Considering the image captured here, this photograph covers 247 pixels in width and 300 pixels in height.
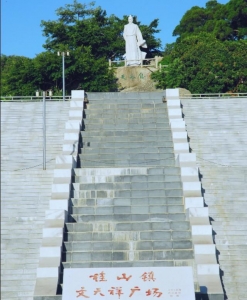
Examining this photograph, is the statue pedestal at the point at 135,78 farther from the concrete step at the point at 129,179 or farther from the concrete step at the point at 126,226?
the concrete step at the point at 126,226

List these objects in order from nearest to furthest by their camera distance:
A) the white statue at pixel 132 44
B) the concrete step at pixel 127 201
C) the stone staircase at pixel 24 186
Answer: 1. the stone staircase at pixel 24 186
2. the concrete step at pixel 127 201
3. the white statue at pixel 132 44

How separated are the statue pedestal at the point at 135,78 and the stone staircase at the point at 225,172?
12.6m

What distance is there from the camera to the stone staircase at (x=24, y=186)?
52.1ft

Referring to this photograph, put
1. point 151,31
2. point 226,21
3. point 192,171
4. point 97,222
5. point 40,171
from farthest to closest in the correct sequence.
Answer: point 226,21 < point 151,31 < point 40,171 < point 192,171 < point 97,222

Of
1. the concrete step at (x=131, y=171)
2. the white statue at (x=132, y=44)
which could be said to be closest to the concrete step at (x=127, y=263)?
the concrete step at (x=131, y=171)

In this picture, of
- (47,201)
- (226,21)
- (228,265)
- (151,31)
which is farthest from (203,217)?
(226,21)

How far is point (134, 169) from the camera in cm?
1856

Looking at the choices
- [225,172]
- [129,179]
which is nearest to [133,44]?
[225,172]

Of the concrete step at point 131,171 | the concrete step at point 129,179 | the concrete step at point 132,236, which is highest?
the concrete step at point 131,171

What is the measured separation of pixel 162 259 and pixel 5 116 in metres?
9.72

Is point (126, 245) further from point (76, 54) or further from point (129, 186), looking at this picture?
point (76, 54)

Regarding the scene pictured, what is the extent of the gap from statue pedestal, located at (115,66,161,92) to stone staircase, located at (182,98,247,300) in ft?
41.2

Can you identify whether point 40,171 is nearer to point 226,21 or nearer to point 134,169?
point 134,169

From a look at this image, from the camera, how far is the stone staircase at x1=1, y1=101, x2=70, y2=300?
15.9 m
